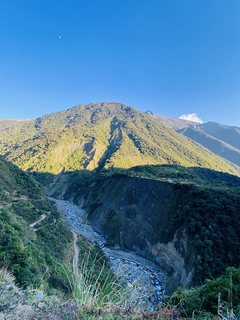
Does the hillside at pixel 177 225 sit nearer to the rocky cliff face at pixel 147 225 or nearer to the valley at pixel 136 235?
the rocky cliff face at pixel 147 225

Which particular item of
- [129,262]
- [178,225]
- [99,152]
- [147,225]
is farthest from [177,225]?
[99,152]

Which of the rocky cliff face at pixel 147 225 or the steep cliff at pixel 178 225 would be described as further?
the rocky cliff face at pixel 147 225

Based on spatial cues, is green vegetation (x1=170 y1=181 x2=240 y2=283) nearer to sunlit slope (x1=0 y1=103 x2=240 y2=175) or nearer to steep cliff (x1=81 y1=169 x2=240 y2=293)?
steep cliff (x1=81 y1=169 x2=240 y2=293)

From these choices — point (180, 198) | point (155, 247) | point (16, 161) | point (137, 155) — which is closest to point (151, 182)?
point (180, 198)

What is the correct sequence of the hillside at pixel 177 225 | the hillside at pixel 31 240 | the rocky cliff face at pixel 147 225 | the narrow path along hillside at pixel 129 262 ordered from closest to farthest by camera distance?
the hillside at pixel 31 240, the hillside at pixel 177 225, the narrow path along hillside at pixel 129 262, the rocky cliff face at pixel 147 225

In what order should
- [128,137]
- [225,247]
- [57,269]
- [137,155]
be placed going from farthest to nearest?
[128,137]
[137,155]
[225,247]
[57,269]

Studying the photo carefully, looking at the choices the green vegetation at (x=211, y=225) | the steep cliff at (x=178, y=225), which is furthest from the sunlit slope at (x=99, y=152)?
the green vegetation at (x=211, y=225)

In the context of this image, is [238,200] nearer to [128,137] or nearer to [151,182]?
[151,182]

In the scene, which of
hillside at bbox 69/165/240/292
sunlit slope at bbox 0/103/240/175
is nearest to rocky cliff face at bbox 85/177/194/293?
hillside at bbox 69/165/240/292

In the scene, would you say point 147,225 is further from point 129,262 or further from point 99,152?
point 99,152
